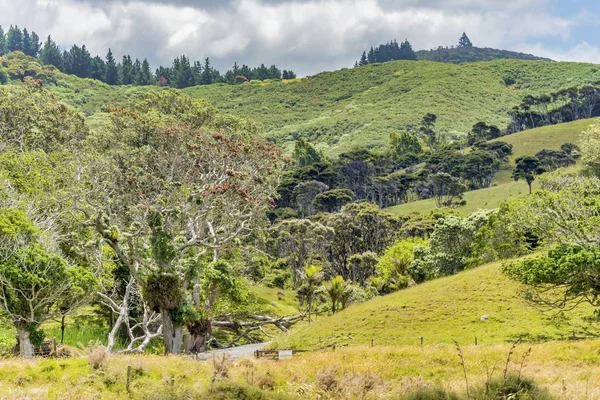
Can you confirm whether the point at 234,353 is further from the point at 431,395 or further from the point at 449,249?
the point at 449,249

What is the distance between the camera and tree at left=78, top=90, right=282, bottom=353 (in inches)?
996

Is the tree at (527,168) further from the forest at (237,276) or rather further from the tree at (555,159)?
the forest at (237,276)

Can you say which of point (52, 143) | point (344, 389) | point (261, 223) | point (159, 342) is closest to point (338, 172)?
point (261, 223)

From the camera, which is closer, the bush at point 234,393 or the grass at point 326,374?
the bush at point 234,393

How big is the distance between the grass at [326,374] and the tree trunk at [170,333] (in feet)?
17.6

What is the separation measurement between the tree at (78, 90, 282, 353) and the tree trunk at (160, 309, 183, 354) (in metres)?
0.05

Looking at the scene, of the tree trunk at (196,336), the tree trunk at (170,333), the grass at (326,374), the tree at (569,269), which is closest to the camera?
the grass at (326,374)

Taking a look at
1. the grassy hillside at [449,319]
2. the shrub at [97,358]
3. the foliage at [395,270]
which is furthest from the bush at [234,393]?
the foliage at [395,270]

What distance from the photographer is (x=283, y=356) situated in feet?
83.8

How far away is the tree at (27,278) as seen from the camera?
23438 millimetres

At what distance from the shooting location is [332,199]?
3730 inches

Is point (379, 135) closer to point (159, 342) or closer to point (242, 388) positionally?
point (159, 342)

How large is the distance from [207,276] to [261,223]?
25131 millimetres

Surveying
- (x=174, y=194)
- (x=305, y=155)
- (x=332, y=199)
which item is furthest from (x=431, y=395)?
(x=305, y=155)
